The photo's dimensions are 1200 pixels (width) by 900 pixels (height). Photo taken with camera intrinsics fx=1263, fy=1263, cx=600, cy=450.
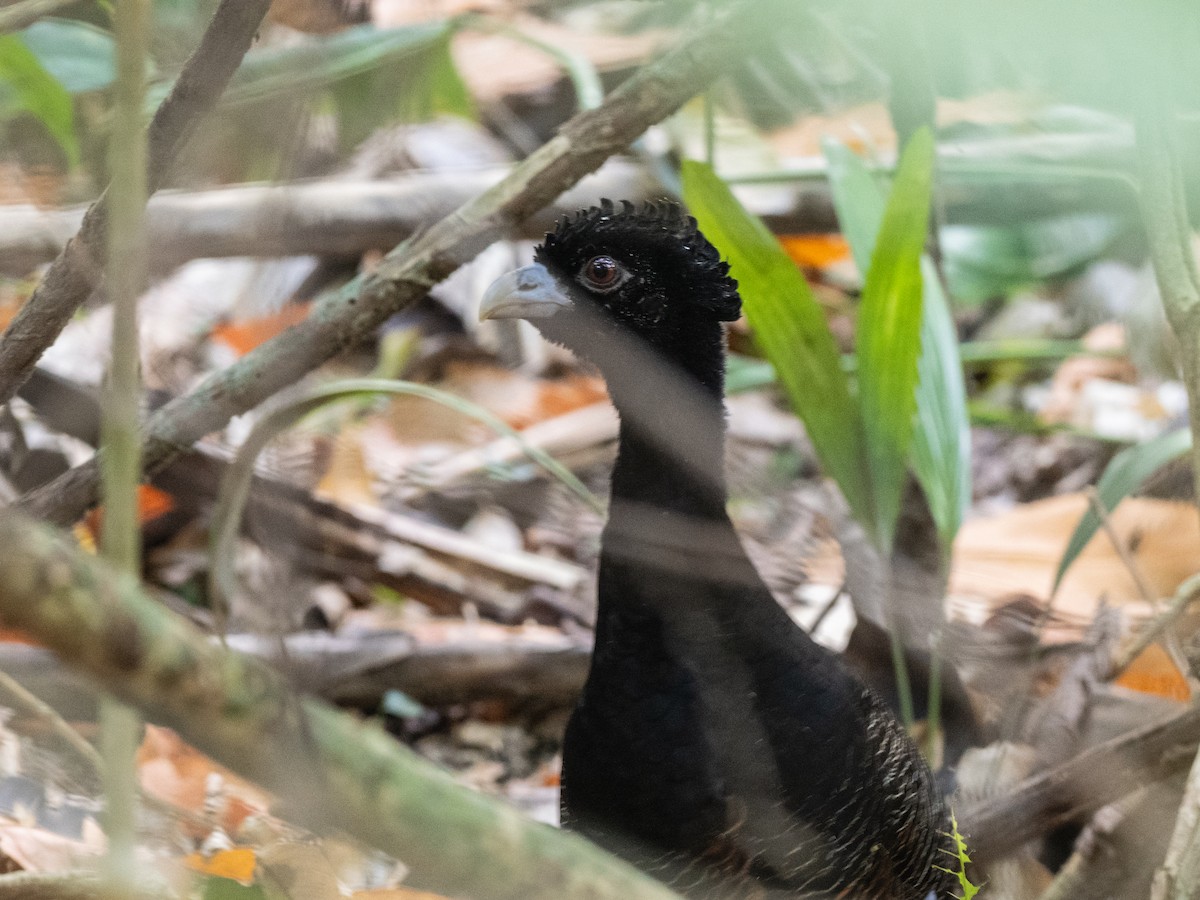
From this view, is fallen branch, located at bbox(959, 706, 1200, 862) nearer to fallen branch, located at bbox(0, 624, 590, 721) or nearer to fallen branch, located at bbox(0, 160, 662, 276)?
fallen branch, located at bbox(0, 624, 590, 721)

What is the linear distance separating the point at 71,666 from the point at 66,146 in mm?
2013

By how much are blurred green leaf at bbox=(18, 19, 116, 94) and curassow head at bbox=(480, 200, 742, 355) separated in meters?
1.16

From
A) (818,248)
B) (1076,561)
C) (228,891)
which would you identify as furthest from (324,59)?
(818,248)

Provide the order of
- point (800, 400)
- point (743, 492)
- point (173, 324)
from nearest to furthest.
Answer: point (800, 400)
point (743, 492)
point (173, 324)

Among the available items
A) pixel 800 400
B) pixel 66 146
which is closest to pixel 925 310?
pixel 800 400

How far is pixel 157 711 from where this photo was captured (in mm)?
719

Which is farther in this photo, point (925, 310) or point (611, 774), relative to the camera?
point (925, 310)

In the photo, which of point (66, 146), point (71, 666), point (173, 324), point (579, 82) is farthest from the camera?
point (173, 324)

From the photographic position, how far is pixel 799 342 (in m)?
2.87

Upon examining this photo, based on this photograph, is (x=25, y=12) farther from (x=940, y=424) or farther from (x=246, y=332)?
(x=246, y=332)

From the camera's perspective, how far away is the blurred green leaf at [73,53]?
9.33 feet

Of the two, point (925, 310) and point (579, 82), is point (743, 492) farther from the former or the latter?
point (579, 82)

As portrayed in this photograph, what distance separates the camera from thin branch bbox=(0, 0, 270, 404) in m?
1.69

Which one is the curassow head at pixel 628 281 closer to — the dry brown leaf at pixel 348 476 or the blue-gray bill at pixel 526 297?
the blue-gray bill at pixel 526 297
